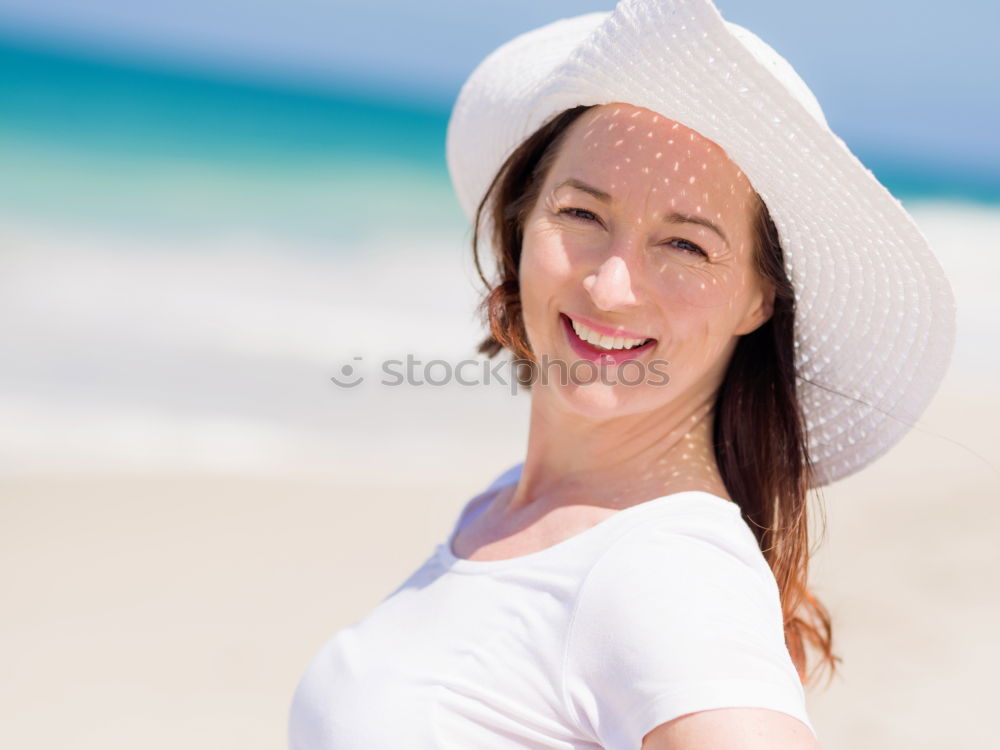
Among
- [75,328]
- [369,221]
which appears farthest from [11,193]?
[75,328]

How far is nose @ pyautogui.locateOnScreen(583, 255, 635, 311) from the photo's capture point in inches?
67.6

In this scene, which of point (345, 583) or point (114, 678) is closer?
point (114, 678)

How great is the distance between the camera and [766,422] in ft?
6.47

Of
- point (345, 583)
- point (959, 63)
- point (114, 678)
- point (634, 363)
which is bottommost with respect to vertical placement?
point (114, 678)

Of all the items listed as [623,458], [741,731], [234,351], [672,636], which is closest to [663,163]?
[623,458]

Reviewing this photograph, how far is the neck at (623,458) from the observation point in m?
1.85

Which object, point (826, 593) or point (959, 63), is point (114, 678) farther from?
point (959, 63)

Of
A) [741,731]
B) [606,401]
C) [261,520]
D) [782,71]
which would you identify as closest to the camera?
[741,731]

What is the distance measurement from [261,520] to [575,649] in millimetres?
4048

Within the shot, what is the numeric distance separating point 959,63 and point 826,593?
2079 centimetres

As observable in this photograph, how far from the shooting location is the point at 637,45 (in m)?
1.63

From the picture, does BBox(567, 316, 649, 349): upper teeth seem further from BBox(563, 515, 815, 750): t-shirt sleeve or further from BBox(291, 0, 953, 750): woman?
BBox(563, 515, 815, 750): t-shirt sleeve

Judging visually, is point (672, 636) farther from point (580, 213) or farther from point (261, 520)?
point (261, 520)

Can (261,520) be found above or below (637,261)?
below
